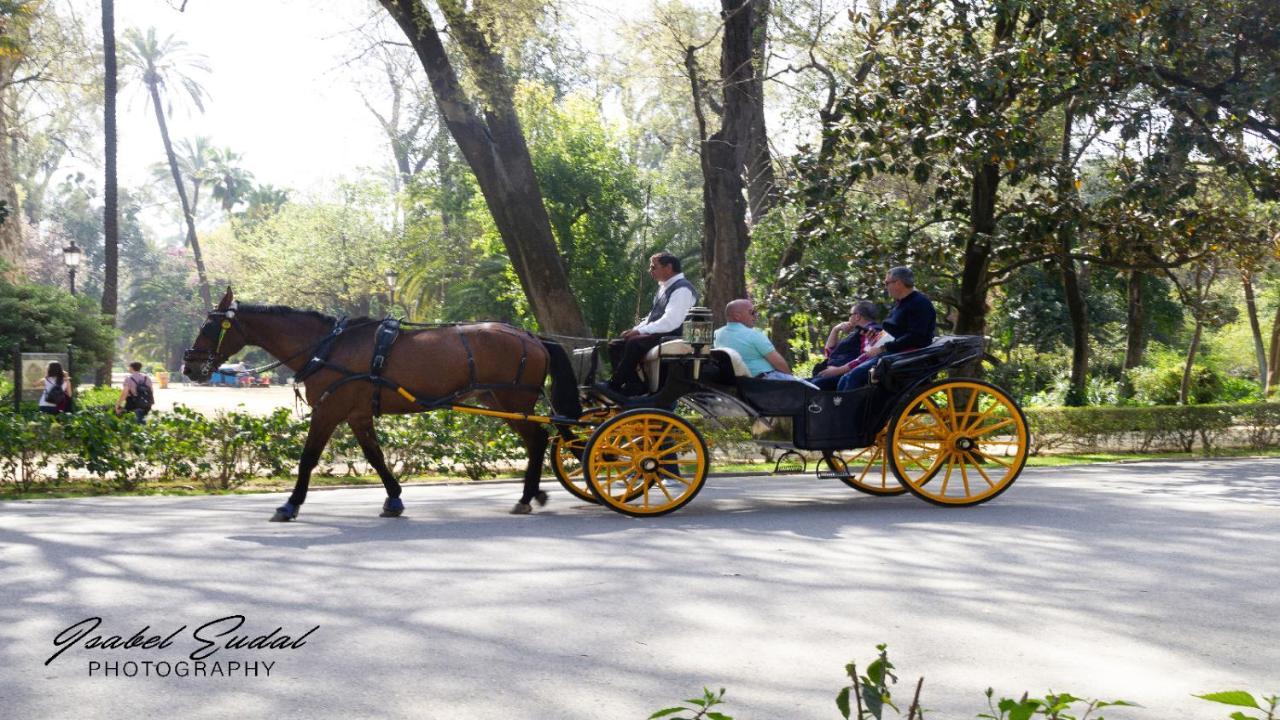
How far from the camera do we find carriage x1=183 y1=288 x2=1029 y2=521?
9.50m

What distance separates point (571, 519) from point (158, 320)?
84676mm

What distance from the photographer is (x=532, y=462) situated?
33.2 feet

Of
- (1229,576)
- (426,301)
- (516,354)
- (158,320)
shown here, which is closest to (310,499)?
(516,354)

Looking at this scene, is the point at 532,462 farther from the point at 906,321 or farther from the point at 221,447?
the point at 221,447

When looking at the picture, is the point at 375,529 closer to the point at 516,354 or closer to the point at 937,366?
the point at 516,354

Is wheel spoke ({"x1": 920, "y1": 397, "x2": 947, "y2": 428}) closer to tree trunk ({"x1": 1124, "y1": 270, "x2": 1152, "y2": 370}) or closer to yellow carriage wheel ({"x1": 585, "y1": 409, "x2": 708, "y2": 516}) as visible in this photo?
yellow carriage wheel ({"x1": 585, "y1": 409, "x2": 708, "y2": 516})

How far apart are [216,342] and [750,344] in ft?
14.4

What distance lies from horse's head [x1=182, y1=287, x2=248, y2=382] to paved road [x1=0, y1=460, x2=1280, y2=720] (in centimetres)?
123

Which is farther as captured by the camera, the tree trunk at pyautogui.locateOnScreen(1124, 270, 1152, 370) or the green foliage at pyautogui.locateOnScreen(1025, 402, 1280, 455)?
the tree trunk at pyautogui.locateOnScreen(1124, 270, 1152, 370)

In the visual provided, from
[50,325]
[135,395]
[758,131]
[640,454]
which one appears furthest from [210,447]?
[50,325]

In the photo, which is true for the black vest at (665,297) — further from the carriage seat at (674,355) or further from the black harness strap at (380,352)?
the black harness strap at (380,352)

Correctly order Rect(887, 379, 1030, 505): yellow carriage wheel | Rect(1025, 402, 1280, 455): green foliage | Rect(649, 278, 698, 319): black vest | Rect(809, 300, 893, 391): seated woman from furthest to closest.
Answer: Rect(1025, 402, 1280, 455): green foliage, Rect(809, 300, 893, 391): seated woman, Rect(649, 278, 698, 319): black vest, Rect(887, 379, 1030, 505): yellow carriage wheel

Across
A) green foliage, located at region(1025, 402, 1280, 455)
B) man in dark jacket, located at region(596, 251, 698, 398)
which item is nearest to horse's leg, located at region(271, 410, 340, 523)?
man in dark jacket, located at region(596, 251, 698, 398)

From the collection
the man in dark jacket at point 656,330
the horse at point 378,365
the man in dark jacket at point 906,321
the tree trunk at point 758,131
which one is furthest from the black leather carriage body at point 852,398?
the tree trunk at point 758,131
